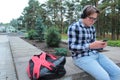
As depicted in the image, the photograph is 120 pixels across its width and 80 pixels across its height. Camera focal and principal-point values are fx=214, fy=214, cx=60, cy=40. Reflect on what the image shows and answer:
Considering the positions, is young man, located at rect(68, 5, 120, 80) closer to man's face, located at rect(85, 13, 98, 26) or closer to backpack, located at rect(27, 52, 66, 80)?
man's face, located at rect(85, 13, 98, 26)

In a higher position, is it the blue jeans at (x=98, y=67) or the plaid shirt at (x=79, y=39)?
the plaid shirt at (x=79, y=39)

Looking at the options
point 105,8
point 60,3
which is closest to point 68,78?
point 105,8

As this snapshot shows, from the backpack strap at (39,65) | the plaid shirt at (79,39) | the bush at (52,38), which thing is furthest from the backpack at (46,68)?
the bush at (52,38)

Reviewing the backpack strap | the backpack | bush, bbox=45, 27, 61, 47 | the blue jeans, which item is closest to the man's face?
the blue jeans

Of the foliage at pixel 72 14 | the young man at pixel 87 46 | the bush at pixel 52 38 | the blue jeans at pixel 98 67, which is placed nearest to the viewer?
the blue jeans at pixel 98 67

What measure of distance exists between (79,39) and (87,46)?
0.59 ft

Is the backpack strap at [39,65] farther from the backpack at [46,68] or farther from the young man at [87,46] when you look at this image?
the young man at [87,46]

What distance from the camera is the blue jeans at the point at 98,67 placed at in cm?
288

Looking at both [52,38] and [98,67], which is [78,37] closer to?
[98,67]

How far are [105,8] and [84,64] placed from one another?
16.9m

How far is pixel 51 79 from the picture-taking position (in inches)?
122

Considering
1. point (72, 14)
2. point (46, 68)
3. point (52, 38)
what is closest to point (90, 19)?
point (46, 68)

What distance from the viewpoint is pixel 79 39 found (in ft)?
10.4

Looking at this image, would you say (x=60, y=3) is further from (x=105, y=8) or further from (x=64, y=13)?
(x=105, y=8)
